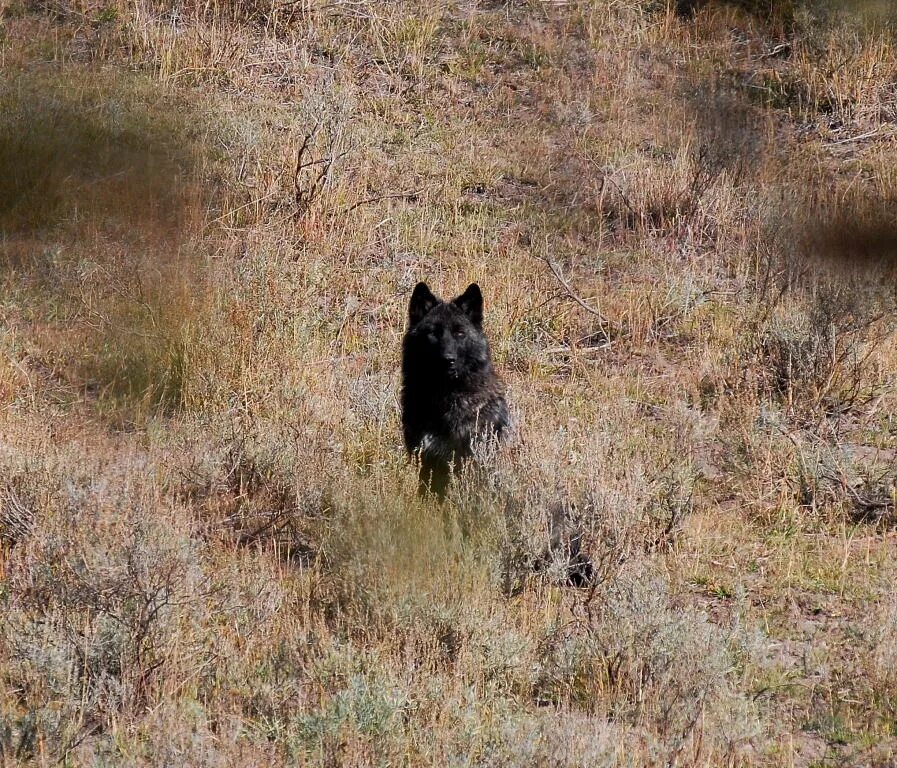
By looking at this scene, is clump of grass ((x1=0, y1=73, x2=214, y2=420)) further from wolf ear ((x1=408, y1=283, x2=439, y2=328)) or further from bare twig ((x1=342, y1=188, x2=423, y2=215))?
wolf ear ((x1=408, y1=283, x2=439, y2=328))

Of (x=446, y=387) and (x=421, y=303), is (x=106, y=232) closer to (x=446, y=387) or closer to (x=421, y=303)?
(x=421, y=303)

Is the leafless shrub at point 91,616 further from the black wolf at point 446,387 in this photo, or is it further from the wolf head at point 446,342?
the wolf head at point 446,342

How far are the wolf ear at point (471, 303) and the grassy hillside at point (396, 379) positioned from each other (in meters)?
0.88

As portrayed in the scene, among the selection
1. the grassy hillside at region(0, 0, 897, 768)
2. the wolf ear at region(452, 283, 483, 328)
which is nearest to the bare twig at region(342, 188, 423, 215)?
the grassy hillside at region(0, 0, 897, 768)

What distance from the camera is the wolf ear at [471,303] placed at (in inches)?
342

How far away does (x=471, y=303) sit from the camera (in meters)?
8.73

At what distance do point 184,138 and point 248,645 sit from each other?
8.69m

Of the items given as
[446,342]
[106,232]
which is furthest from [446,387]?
[106,232]

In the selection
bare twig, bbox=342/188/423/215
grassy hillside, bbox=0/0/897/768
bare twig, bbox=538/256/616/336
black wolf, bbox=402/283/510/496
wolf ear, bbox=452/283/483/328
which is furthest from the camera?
bare twig, bbox=342/188/423/215

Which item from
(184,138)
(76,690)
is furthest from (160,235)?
(76,690)

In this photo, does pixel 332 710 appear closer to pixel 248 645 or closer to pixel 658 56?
pixel 248 645

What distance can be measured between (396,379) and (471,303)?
1731 mm

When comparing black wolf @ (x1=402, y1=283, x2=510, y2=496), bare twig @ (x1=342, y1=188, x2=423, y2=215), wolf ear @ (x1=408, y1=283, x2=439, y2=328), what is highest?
bare twig @ (x1=342, y1=188, x2=423, y2=215)

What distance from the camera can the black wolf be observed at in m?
8.16
